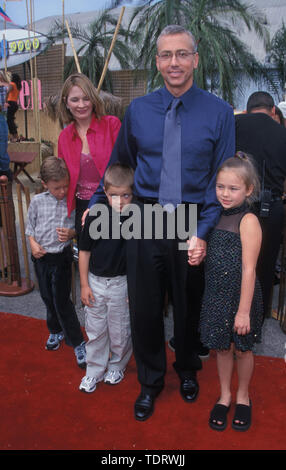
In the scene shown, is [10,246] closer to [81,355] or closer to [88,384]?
[81,355]

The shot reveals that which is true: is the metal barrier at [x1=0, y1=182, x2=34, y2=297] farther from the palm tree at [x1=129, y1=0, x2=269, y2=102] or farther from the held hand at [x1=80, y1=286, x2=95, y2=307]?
the palm tree at [x1=129, y1=0, x2=269, y2=102]

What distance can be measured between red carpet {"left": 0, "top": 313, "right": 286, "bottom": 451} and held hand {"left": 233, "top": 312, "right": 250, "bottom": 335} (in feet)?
1.74

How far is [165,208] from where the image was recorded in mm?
2100

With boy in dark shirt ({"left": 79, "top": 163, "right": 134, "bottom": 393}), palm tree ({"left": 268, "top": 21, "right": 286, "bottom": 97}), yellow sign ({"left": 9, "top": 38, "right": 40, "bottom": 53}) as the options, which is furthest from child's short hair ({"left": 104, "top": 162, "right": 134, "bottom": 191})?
palm tree ({"left": 268, "top": 21, "right": 286, "bottom": 97})

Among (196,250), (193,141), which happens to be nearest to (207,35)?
(193,141)

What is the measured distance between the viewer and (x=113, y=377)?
2516 mm

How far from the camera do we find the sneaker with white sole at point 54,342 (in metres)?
2.86

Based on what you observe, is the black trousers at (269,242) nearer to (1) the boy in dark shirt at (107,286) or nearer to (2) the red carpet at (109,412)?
(2) the red carpet at (109,412)

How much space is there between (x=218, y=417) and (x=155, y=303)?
64cm

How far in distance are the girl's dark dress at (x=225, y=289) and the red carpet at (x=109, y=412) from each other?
1.43 ft

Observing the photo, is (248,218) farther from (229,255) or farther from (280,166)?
(280,166)

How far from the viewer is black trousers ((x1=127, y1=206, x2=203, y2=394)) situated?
2131 mm

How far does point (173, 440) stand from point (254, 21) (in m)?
9.85

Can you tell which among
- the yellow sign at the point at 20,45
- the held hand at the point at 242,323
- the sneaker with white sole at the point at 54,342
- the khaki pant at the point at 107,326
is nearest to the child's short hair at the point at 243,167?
the held hand at the point at 242,323
